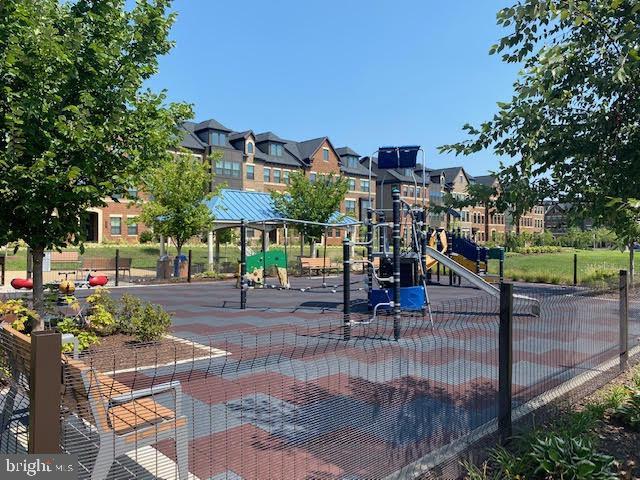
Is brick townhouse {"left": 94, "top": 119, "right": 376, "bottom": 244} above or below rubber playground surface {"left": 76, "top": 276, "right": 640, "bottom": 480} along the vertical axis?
above

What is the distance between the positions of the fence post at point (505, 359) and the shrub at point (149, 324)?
5.65 metres

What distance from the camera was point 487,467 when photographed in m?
3.96

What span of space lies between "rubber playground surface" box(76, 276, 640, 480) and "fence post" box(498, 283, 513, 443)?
351mm

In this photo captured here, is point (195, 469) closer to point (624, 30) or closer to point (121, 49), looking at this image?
point (624, 30)

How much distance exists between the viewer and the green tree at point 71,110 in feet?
19.2

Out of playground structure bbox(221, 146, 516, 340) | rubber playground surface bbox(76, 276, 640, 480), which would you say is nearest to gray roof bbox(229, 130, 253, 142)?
playground structure bbox(221, 146, 516, 340)

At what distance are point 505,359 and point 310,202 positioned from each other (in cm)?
2502

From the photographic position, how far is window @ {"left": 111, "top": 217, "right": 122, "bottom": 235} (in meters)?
47.8

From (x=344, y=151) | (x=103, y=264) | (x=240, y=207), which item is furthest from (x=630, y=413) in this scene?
(x=344, y=151)

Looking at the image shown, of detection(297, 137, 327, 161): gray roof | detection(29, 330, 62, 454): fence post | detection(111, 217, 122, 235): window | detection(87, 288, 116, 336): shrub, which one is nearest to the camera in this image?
detection(29, 330, 62, 454): fence post

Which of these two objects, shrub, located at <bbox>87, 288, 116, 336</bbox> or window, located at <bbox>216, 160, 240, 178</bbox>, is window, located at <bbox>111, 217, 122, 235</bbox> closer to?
window, located at <bbox>216, 160, 240, 178</bbox>

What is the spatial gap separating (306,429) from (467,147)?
8.62ft

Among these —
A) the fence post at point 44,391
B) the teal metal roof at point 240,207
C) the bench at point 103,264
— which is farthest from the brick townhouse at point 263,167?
the fence post at point 44,391

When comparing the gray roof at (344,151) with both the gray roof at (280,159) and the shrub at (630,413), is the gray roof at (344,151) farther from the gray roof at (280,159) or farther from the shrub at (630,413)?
the shrub at (630,413)
